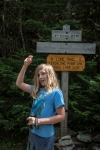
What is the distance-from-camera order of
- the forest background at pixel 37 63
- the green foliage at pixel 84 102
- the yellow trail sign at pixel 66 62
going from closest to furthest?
the green foliage at pixel 84 102 < the yellow trail sign at pixel 66 62 < the forest background at pixel 37 63

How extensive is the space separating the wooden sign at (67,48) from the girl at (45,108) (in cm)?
181

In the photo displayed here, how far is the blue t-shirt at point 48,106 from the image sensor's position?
2422 mm

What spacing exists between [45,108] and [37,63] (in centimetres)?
249

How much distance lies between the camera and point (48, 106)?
8.06 feet

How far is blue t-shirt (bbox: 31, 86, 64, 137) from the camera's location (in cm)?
242

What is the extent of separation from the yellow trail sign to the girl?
1.80 m

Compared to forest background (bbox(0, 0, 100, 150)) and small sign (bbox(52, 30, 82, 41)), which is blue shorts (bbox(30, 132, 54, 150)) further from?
small sign (bbox(52, 30, 82, 41))

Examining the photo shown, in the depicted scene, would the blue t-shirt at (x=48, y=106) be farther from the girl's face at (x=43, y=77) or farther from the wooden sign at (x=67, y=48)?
the wooden sign at (x=67, y=48)

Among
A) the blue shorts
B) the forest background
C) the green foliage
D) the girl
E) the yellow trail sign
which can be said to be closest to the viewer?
the girl

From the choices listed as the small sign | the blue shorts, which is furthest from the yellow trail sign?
the blue shorts

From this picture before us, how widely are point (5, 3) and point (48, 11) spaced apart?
1.38m

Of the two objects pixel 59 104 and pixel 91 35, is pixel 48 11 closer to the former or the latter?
pixel 91 35

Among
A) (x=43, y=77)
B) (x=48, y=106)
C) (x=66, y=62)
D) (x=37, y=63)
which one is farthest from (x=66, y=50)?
(x=48, y=106)

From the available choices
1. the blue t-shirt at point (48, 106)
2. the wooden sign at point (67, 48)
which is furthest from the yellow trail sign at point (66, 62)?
the blue t-shirt at point (48, 106)
